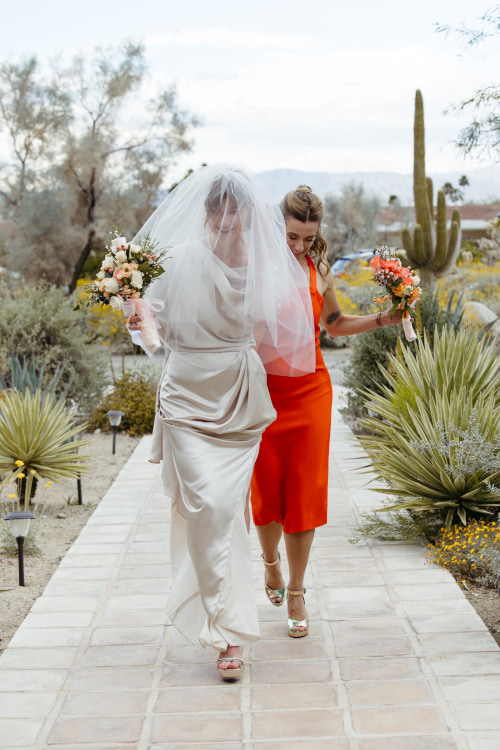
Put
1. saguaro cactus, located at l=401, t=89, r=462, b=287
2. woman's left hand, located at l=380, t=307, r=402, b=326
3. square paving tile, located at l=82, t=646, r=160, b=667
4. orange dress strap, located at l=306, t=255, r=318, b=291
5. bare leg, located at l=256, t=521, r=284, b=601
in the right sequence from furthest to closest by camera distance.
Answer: saguaro cactus, located at l=401, t=89, r=462, b=287, woman's left hand, located at l=380, t=307, r=402, b=326, bare leg, located at l=256, t=521, r=284, b=601, orange dress strap, located at l=306, t=255, r=318, b=291, square paving tile, located at l=82, t=646, r=160, b=667

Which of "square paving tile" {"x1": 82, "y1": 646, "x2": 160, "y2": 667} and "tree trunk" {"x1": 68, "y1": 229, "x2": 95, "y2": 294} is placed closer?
"square paving tile" {"x1": 82, "y1": 646, "x2": 160, "y2": 667}

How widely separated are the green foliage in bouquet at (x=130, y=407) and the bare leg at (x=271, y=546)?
5075 millimetres

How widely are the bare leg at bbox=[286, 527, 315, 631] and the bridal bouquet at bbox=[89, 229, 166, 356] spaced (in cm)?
118

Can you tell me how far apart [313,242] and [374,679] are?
2013 millimetres

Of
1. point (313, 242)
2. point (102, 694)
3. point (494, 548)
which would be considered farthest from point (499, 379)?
point (102, 694)

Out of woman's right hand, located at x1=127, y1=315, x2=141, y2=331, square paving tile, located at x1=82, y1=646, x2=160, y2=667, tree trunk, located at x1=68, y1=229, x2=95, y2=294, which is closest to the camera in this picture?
woman's right hand, located at x1=127, y1=315, x2=141, y2=331

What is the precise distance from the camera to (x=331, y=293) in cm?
405

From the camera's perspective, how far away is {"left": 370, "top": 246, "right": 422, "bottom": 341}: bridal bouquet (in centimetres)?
400

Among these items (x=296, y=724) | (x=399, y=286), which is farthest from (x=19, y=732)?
(x=399, y=286)

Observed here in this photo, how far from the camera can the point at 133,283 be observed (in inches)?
130

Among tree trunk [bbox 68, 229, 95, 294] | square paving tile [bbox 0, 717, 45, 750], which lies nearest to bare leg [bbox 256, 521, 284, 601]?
square paving tile [bbox 0, 717, 45, 750]

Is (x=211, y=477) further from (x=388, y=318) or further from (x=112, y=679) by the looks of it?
(x=388, y=318)

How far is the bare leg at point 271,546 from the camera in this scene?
3.96 m

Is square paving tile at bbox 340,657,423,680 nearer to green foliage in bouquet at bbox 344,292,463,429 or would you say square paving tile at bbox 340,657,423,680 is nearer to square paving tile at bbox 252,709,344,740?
square paving tile at bbox 252,709,344,740
